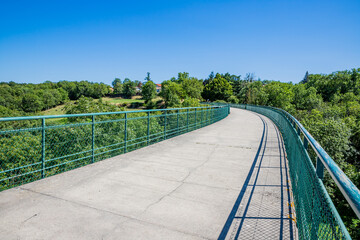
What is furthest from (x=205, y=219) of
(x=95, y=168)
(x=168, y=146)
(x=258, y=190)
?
(x=168, y=146)

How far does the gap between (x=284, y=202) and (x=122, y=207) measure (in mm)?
2720

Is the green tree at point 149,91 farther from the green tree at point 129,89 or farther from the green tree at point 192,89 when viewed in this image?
the green tree at point 129,89

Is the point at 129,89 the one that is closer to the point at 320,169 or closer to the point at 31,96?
the point at 31,96

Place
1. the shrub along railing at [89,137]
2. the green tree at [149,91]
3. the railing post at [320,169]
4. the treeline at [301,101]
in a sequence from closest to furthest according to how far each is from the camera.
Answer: the railing post at [320,169] → the shrub along railing at [89,137] → the treeline at [301,101] → the green tree at [149,91]

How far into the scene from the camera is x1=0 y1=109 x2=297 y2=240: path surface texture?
3.20 m

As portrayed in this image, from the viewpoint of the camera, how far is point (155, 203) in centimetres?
405

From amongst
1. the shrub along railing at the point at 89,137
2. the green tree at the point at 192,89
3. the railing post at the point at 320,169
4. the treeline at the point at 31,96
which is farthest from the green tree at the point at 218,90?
the railing post at the point at 320,169

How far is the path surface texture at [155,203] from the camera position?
3.20m

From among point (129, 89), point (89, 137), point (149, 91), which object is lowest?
point (89, 137)

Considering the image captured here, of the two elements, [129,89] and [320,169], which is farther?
[129,89]

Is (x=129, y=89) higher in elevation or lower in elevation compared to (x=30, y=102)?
higher

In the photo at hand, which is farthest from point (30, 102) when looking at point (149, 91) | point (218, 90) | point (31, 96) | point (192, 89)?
point (218, 90)

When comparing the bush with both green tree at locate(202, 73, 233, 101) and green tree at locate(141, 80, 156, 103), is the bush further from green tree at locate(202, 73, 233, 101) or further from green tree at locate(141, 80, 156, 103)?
green tree at locate(141, 80, 156, 103)

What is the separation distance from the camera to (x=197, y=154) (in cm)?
776
